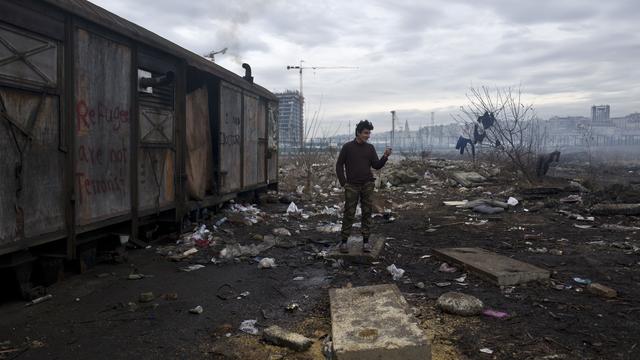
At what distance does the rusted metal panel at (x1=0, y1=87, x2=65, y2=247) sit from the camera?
3832 millimetres

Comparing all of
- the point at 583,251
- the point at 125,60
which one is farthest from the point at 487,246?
the point at 125,60

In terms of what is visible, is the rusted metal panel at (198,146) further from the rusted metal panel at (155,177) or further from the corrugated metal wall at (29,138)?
the corrugated metal wall at (29,138)

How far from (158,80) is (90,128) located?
5.31ft

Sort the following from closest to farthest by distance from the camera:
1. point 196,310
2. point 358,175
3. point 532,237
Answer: point 196,310 → point 358,175 → point 532,237

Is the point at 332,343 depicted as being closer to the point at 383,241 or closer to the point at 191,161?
the point at 383,241

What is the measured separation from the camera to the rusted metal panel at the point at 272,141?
1182cm

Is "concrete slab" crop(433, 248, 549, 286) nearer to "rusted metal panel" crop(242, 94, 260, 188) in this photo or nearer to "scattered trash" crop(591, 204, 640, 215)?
"scattered trash" crop(591, 204, 640, 215)

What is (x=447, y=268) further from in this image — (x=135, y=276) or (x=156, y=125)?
(x=156, y=125)

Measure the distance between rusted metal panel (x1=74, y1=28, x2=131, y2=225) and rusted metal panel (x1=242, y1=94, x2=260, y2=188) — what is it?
424cm

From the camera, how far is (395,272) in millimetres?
5422

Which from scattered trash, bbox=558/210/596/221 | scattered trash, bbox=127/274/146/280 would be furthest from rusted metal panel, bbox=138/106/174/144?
scattered trash, bbox=558/210/596/221

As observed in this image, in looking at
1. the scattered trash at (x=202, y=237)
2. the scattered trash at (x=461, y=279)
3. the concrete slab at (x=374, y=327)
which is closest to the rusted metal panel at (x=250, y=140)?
the scattered trash at (x=202, y=237)

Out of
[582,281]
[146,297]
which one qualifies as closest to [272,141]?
[146,297]

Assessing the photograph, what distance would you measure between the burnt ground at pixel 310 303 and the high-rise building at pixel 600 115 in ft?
301
